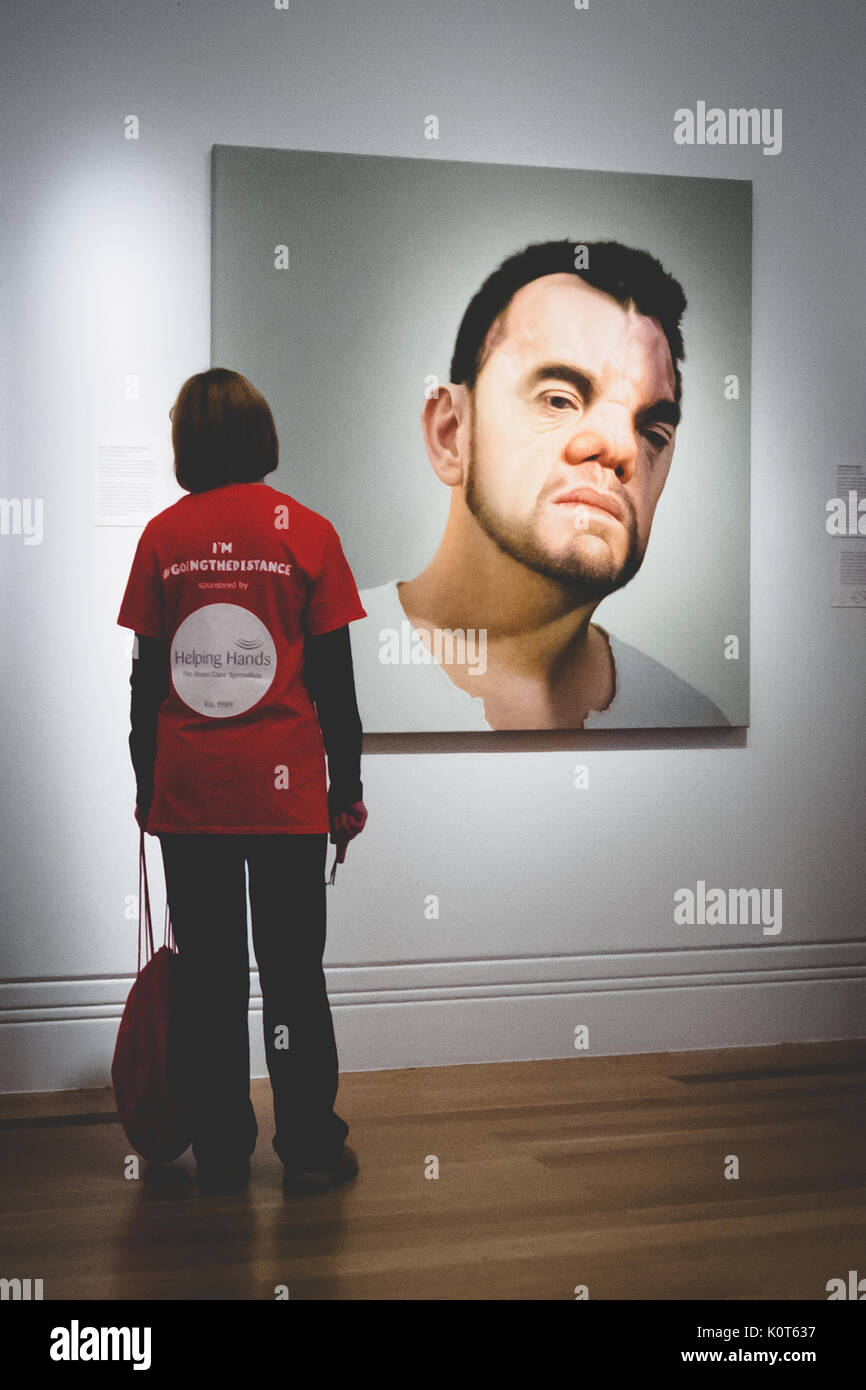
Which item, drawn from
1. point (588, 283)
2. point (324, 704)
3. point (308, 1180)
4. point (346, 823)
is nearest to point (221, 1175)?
point (308, 1180)

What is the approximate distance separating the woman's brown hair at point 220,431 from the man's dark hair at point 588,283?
1.19 m

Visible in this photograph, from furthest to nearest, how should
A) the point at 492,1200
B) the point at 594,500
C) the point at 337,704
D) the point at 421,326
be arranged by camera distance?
1. the point at 594,500
2. the point at 421,326
3. the point at 337,704
4. the point at 492,1200

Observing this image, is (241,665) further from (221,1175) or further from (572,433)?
(572,433)

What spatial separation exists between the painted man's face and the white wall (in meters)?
0.38

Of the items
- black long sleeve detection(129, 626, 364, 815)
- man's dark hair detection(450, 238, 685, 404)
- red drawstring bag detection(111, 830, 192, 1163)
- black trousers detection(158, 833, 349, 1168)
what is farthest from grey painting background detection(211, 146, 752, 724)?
red drawstring bag detection(111, 830, 192, 1163)

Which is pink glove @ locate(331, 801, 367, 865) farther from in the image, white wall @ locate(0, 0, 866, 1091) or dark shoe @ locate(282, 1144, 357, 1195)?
white wall @ locate(0, 0, 866, 1091)

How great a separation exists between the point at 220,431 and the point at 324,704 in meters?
0.57

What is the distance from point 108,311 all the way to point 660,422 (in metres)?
1.54

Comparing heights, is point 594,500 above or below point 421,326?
below

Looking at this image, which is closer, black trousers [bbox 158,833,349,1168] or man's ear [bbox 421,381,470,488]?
black trousers [bbox 158,833,349,1168]

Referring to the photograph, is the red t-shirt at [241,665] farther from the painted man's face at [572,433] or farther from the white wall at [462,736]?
the painted man's face at [572,433]

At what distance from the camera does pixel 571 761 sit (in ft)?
13.1

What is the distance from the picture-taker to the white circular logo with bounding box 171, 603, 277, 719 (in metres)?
2.74

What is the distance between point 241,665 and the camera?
9.00 ft
